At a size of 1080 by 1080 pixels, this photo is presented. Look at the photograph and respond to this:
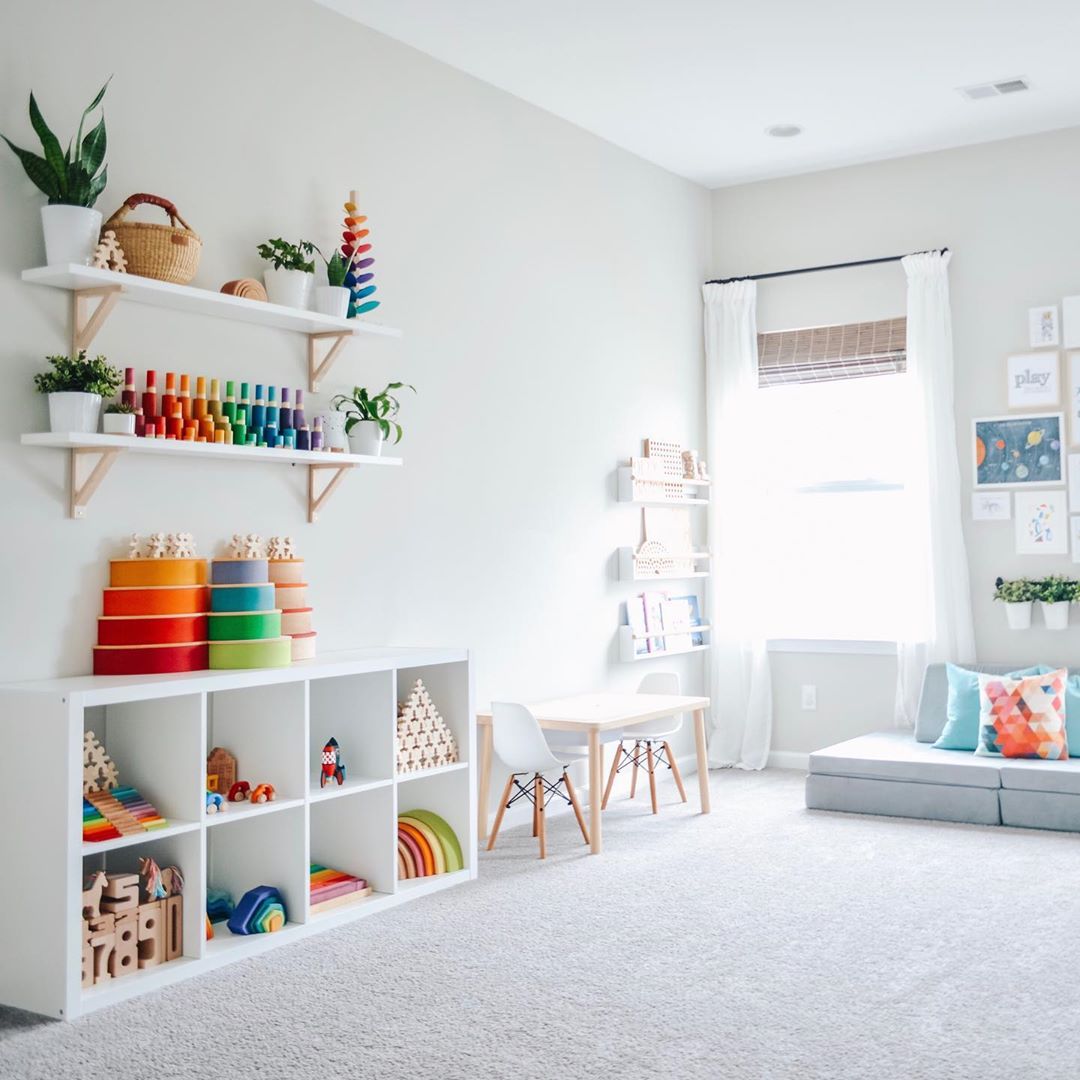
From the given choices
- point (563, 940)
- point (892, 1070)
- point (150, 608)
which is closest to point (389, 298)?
point (150, 608)

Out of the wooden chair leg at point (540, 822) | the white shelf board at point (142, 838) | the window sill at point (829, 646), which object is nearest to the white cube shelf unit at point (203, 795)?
the white shelf board at point (142, 838)

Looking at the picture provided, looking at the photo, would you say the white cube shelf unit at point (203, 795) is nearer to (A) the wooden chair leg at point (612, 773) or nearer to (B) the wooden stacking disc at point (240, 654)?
(B) the wooden stacking disc at point (240, 654)

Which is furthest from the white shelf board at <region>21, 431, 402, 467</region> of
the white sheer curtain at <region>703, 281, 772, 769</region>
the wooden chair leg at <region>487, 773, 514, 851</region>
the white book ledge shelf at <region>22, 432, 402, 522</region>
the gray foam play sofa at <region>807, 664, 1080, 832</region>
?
the white sheer curtain at <region>703, 281, 772, 769</region>

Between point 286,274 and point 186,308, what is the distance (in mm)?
345

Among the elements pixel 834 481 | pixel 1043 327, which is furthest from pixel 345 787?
pixel 1043 327

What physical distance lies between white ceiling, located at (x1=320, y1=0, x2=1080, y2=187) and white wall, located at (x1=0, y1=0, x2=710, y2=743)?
0.18m

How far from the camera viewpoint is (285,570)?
12.3 ft

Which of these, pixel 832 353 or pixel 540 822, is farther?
pixel 832 353

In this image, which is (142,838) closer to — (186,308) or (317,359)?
(186,308)

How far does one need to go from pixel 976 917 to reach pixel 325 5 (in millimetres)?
3572

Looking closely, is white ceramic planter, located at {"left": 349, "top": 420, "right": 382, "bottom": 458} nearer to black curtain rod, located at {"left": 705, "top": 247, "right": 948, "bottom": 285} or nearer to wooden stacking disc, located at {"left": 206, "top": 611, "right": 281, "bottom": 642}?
wooden stacking disc, located at {"left": 206, "top": 611, "right": 281, "bottom": 642}

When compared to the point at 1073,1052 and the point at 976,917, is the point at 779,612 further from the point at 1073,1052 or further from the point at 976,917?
the point at 1073,1052

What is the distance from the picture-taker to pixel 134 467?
3.49 meters

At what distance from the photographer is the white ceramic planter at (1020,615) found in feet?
17.9
